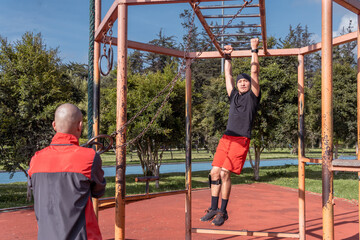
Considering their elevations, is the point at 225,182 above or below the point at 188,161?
below

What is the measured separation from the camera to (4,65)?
9.16 meters

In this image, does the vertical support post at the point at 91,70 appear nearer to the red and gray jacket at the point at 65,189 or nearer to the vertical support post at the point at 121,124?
the vertical support post at the point at 121,124

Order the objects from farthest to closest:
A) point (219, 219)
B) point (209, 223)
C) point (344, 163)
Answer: point (209, 223)
point (219, 219)
point (344, 163)

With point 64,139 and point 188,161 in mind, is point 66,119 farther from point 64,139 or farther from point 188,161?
point 188,161

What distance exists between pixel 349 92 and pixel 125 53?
14883 millimetres

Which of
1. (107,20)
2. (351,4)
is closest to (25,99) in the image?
(107,20)

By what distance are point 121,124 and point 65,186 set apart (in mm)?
786

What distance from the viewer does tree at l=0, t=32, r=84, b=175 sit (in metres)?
8.77

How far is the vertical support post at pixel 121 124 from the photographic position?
2.44 m

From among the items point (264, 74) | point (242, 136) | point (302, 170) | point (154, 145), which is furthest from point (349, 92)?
point (242, 136)

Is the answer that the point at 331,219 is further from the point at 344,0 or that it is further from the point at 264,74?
the point at 264,74

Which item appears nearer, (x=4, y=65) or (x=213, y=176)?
(x=213, y=176)

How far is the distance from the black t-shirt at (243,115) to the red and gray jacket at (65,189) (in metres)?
1.94

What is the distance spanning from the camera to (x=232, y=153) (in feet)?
11.1
